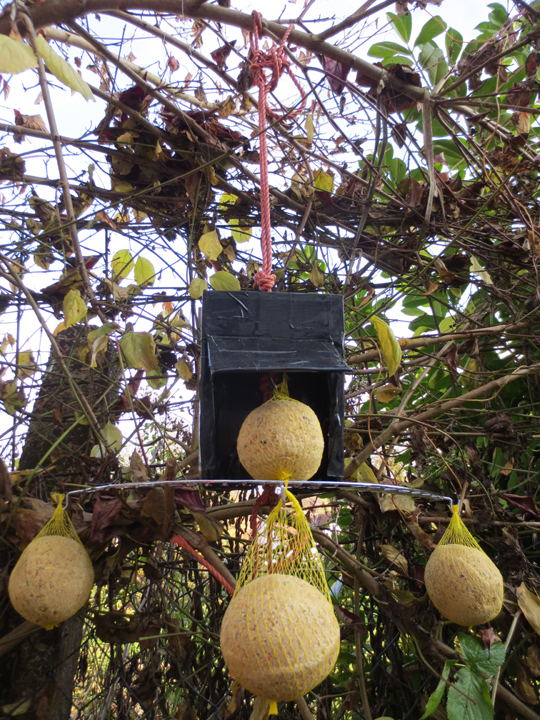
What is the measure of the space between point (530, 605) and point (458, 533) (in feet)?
0.91

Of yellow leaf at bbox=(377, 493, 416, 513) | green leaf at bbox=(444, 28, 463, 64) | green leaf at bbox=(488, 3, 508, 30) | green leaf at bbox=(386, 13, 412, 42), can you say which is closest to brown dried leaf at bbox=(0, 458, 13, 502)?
yellow leaf at bbox=(377, 493, 416, 513)

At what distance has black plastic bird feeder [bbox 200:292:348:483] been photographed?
724 mm

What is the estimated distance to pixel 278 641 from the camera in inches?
22.3

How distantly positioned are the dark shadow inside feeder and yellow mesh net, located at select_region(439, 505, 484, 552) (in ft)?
0.85

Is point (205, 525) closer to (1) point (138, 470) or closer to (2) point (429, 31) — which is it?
(1) point (138, 470)

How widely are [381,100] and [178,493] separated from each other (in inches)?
46.2

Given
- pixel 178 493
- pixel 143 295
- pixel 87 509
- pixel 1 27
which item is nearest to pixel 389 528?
pixel 178 493

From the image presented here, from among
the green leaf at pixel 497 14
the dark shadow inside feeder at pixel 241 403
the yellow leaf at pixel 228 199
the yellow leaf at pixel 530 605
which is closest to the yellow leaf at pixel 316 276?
the yellow leaf at pixel 228 199

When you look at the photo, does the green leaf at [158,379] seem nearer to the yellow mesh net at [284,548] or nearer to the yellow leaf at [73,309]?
the yellow leaf at [73,309]

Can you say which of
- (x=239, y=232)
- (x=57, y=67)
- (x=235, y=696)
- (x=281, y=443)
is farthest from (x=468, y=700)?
(x=239, y=232)

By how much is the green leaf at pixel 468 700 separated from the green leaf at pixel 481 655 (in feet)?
0.06

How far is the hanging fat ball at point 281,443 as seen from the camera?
0.70 m

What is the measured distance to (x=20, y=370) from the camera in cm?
147

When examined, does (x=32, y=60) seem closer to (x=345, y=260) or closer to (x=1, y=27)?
(x=1, y=27)
